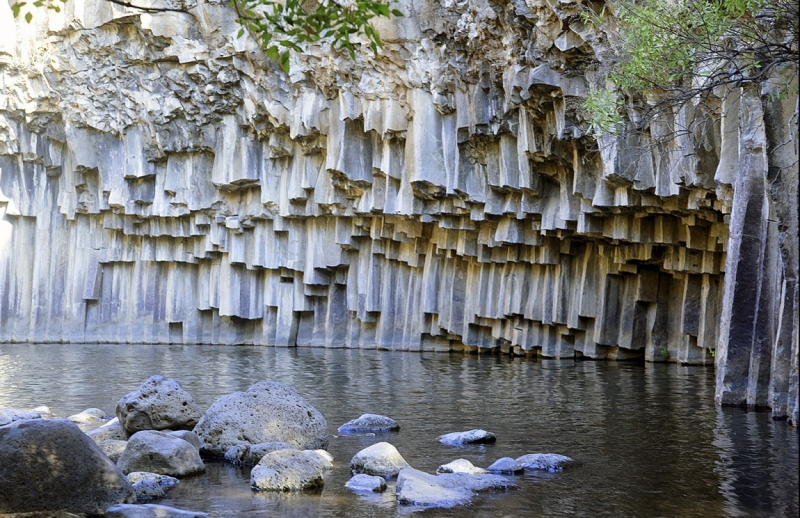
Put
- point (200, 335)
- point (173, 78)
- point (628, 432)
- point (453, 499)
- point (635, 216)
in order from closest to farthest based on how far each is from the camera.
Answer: point (453, 499) → point (628, 432) → point (635, 216) → point (173, 78) → point (200, 335)

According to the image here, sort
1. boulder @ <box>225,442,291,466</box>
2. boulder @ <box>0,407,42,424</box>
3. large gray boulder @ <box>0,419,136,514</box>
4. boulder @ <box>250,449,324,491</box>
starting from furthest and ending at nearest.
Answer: boulder @ <box>0,407,42,424</box>
boulder @ <box>225,442,291,466</box>
boulder @ <box>250,449,324,491</box>
large gray boulder @ <box>0,419,136,514</box>

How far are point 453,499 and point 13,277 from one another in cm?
3116

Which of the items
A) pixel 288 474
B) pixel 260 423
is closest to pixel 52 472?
pixel 288 474

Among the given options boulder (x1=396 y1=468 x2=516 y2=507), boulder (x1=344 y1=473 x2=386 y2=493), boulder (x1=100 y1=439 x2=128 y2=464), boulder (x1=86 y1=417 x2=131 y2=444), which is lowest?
boulder (x1=86 y1=417 x2=131 y2=444)

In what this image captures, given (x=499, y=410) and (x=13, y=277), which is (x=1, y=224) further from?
(x=499, y=410)

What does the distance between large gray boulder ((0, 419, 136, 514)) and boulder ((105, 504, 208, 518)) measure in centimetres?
42

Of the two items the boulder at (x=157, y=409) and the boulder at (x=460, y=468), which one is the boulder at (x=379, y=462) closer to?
the boulder at (x=460, y=468)

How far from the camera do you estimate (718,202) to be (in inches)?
741

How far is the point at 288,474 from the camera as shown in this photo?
950 cm

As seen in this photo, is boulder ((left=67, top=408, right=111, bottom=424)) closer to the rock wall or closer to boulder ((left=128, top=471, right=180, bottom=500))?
boulder ((left=128, top=471, right=180, bottom=500))

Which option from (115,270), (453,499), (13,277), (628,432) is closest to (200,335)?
(115,270)

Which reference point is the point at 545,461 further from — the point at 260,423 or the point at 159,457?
the point at 159,457

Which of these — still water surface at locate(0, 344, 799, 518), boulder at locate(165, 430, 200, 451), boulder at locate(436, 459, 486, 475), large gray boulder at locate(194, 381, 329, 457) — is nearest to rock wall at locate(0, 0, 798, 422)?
still water surface at locate(0, 344, 799, 518)

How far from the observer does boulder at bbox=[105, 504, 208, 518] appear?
779 centimetres
